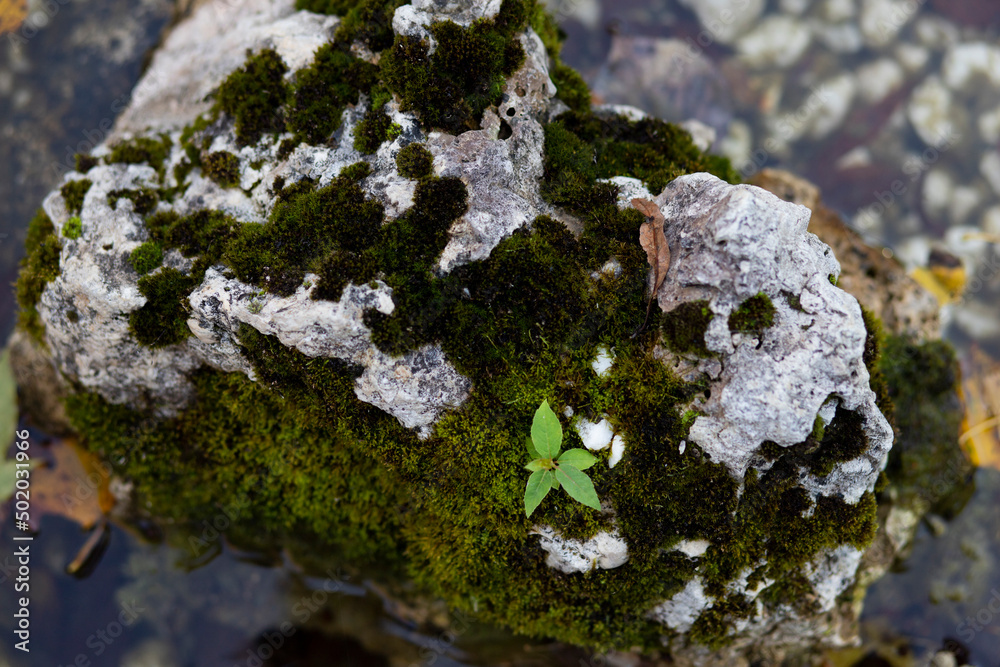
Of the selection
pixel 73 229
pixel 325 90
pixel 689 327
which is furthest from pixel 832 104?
pixel 73 229

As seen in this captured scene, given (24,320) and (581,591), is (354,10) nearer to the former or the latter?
(24,320)

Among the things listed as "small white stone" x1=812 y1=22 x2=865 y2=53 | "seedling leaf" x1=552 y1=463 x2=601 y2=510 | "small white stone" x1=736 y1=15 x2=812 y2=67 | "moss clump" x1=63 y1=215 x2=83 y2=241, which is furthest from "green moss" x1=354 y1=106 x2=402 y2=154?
"small white stone" x1=812 y1=22 x2=865 y2=53

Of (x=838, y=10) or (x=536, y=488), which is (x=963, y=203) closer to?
(x=838, y=10)

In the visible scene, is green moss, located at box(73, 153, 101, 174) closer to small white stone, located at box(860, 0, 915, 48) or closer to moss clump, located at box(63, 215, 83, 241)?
moss clump, located at box(63, 215, 83, 241)

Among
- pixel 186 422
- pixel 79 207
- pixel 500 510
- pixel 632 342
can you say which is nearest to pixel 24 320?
pixel 79 207

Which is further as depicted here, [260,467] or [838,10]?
[838,10]

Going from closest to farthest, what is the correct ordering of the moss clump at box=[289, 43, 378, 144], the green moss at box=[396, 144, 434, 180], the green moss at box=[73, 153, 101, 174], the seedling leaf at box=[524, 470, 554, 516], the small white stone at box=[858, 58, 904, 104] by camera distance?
1. the seedling leaf at box=[524, 470, 554, 516]
2. the green moss at box=[396, 144, 434, 180]
3. the moss clump at box=[289, 43, 378, 144]
4. the green moss at box=[73, 153, 101, 174]
5. the small white stone at box=[858, 58, 904, 104]
